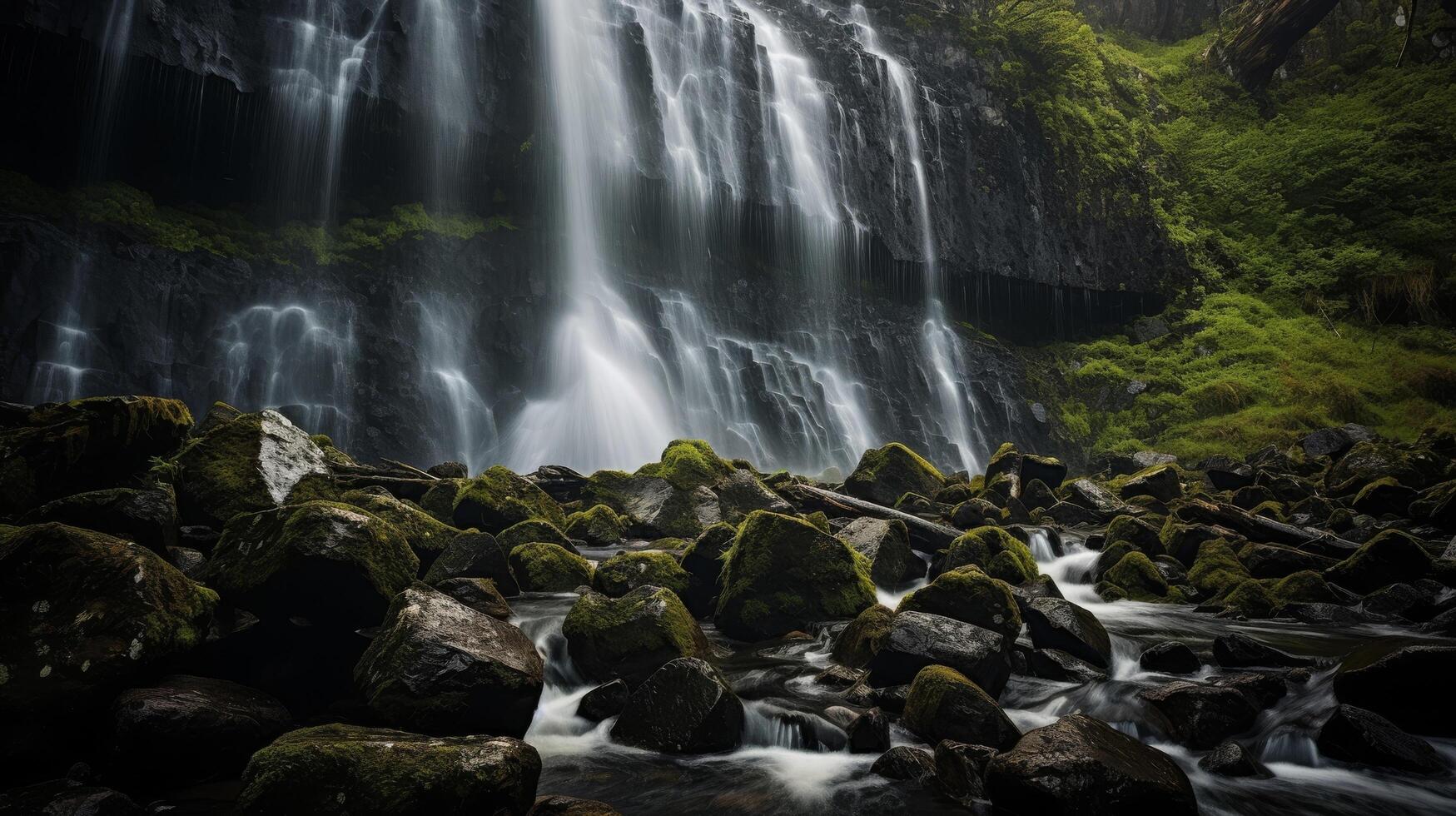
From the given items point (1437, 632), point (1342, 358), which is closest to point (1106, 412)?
point (1342, 358)

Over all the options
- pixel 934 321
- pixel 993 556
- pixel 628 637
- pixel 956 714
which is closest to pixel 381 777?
pixel 628 637

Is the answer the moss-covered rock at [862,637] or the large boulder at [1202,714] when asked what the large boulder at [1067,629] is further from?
the moss-covered rock at [862,637]

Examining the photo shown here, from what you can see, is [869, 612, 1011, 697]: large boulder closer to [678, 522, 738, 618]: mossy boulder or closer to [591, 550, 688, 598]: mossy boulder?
[591, 550, 688, 598]: mossy boulder

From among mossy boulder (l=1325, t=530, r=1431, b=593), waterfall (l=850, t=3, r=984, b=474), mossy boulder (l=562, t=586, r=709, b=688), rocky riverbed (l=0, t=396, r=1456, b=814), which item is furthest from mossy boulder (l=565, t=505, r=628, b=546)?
waterfall (l=850, t=3, r=984, b=474)

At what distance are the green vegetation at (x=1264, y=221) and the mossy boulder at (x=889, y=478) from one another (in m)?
13.6

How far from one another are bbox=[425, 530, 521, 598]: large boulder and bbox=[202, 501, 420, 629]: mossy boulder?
1.20m

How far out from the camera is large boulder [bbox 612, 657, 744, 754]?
441 cm

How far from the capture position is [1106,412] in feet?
85.6

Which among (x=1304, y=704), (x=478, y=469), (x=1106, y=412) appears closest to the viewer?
(x=1304, y=704)

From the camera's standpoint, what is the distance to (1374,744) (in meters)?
4.17

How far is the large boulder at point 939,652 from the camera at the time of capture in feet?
16.0

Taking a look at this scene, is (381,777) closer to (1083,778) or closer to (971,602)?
(1083,778)

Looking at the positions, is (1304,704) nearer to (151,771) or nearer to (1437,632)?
(1437,632)

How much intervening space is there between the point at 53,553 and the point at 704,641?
13.7ft
